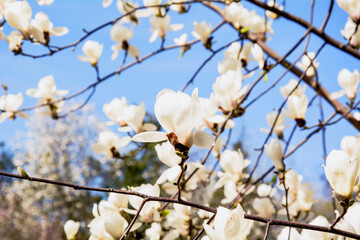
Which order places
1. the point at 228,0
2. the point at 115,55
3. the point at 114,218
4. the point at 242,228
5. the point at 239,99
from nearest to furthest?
1. the point at 242,228
2. the point at 114,218
3. the point at 239,99
4. the point at 228,0
5. the point at 115,55

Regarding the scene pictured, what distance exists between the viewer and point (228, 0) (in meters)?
1.29

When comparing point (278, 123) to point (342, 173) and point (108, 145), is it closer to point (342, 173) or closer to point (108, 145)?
point (108, 145)

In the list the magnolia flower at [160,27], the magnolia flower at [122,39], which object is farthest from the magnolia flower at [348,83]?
the magnolia flower at [122,39]

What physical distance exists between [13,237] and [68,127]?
334cm

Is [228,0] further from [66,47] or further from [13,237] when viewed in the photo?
[13,237]

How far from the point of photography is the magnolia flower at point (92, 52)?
4.37ft

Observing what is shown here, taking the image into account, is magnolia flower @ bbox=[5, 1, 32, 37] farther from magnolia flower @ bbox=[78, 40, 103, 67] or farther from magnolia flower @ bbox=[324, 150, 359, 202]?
magnolia flower @ bbox=[324, 150, 359, 202]

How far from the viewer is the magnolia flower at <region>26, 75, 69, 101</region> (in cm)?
135

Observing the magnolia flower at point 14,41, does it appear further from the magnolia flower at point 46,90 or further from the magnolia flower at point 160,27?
the magnolia flower at point 160,27

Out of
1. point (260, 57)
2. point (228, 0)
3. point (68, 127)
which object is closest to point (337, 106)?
point (260, 57)

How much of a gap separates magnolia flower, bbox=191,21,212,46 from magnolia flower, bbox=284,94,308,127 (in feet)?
1.37

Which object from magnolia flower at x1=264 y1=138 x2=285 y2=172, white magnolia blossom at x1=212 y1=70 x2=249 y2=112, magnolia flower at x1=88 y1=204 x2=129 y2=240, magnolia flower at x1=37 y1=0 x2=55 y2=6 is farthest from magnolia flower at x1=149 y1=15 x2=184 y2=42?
magnolia flower at x1=88 y1=204 x2=129 y2=240

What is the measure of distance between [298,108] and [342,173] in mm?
561

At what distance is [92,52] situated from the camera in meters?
1.35
